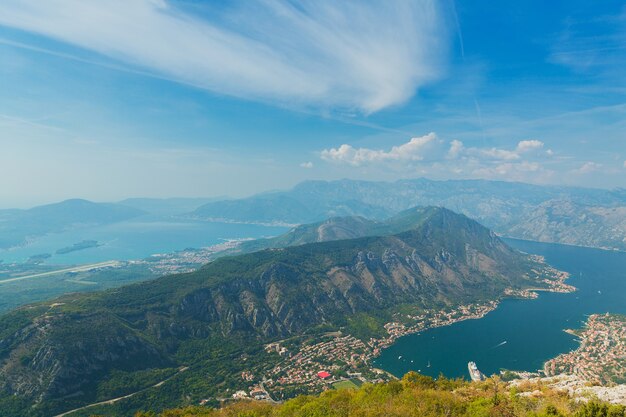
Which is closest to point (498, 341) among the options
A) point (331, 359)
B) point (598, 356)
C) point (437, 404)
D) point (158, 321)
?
point (598, 356)

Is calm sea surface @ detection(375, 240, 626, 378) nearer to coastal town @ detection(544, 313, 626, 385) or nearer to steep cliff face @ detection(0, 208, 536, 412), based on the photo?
coastal town @ detection(544, 313, 626, 385)

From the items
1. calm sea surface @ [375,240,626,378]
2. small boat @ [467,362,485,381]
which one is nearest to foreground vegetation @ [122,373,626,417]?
small boat @ [467,362,485,381]

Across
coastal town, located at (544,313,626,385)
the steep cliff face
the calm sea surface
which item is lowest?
the calm sea surface

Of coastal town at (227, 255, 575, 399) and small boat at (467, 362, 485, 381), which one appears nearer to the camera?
coastal town at (227, 255, 575, 399)

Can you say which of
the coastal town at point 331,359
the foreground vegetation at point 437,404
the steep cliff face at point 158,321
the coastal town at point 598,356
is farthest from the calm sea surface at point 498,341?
the foreground vegetation at point 437,404

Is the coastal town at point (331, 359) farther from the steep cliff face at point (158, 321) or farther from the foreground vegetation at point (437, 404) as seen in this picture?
the foreground vegetation at point (437, 404)

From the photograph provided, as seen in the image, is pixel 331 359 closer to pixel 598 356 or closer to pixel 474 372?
pixel 474 372

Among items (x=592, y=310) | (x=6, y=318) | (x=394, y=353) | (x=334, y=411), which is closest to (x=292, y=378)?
(x=394, y=353)
